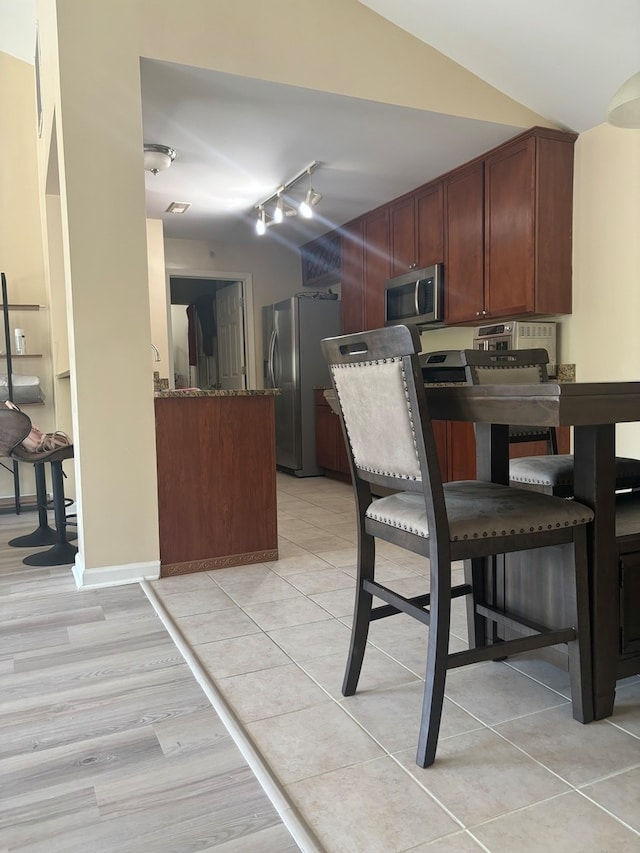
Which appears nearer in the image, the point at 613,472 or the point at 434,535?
the point at 434,535

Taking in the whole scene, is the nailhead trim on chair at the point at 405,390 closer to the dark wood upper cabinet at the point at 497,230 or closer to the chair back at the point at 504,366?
the chair back at the point at 504,366

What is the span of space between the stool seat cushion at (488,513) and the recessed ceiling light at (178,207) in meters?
3.94

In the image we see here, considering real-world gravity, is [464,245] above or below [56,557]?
above

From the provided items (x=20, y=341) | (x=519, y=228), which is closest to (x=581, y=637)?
(x=519, y=228)

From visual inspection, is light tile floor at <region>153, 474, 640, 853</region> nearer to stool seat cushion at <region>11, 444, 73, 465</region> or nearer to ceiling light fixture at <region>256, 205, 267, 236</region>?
stool seat cushion at <region>11, 444, 73, 465</region>

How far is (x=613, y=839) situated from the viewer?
1165 mm

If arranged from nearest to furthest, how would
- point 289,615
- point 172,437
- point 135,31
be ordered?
1. point 289,615
2. point 135,31
3. point 172,437

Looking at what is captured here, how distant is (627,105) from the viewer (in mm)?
2021

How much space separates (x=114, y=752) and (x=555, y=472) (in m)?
1.53

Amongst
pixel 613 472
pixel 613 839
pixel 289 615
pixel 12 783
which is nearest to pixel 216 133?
pixel 289 615

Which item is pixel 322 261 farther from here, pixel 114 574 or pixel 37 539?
pixel 114 574

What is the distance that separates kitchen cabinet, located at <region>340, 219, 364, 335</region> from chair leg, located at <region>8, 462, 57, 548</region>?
9.49 ft

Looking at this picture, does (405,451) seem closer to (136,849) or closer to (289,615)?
(136,849)

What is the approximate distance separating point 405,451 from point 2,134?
4.78 m
